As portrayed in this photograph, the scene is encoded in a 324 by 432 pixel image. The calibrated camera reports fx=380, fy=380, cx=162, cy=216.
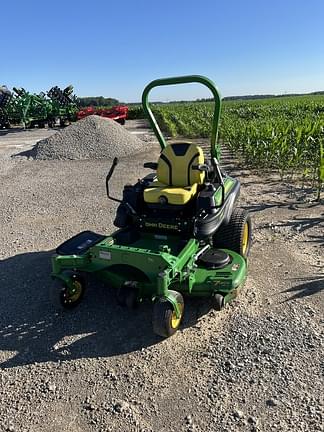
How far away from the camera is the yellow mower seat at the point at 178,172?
12.3ft

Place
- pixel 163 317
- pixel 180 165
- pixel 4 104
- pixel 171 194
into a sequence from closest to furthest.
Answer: pixel 163 317 < pixel 171 194 < pixel 180 165 < pixel 4 104

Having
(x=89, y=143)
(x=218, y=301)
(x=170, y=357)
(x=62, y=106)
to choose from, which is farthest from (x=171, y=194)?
(x=62, y=106)

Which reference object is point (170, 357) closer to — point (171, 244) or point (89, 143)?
point (171, 244)

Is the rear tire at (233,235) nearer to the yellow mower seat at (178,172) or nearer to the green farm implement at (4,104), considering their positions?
the yellow mower seat at (178,172)

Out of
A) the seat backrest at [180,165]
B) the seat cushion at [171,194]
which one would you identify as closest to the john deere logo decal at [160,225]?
the seat cushion at [171,194]

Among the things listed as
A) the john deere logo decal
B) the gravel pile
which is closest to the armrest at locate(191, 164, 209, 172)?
the john deere logo decal

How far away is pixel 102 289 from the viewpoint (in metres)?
3.80

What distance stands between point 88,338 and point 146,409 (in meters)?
0.89

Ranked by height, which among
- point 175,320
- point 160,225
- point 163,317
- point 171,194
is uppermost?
point 171,194

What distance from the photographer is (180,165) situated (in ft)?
13.0

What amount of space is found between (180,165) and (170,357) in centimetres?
194

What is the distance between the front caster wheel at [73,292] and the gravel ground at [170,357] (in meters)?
0.09

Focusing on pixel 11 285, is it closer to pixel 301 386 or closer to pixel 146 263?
pixel 146 263

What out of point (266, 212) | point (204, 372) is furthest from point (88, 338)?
point (266, 212)
